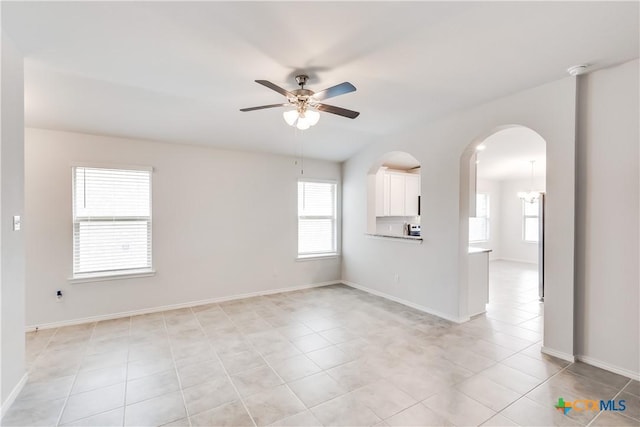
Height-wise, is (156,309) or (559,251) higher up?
(559,251)

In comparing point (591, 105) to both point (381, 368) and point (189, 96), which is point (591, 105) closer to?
point (381, 368)

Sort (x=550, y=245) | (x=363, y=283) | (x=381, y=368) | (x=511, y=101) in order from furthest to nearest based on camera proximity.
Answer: (x=363, y=283)
(x=511, y=101)
(x=550, y=245)
(x=381, y=368)

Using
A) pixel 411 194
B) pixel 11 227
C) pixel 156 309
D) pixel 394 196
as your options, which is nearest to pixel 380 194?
pixel 394 196

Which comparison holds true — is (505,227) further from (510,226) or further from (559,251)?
(559,251)

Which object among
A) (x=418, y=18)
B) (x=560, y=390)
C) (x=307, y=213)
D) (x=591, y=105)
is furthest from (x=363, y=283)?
(x=418, y=18)

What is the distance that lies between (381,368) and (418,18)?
2.83 metres

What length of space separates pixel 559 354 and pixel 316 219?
397 cm

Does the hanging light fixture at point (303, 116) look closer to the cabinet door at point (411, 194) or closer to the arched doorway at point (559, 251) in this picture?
the arched doorway at point (559, 251)

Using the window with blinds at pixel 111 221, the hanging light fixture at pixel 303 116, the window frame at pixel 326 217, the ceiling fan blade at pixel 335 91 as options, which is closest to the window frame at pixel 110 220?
the window with blinds at pixel 111 221

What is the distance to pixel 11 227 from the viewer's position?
2.23 metres

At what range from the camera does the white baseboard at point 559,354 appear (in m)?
2.84

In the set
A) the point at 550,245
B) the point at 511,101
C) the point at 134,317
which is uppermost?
the point at 511,101

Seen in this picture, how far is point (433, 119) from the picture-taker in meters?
4.08

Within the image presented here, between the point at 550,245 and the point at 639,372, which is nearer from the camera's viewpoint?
the point at 639,372
